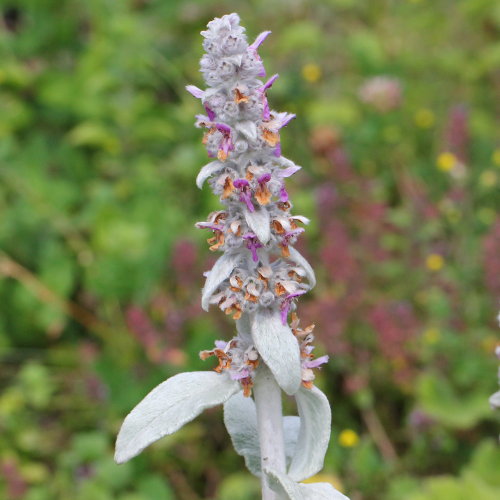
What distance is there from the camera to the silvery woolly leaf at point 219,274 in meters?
1.18

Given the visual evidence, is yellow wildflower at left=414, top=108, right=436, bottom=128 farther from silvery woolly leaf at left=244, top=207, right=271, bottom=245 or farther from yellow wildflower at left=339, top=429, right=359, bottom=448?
silvery woolly leaf at left=244, top=207, right=271, bottom=245

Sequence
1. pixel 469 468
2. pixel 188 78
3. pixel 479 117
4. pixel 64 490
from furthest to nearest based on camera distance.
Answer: pixel 188 78 → pixel 479 117 → pixel 64 490 → pixel 469 468

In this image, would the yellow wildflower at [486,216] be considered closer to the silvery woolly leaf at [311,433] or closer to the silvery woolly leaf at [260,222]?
the silvery woolly leaf at [311,433]

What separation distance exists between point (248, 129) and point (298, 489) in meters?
0.56

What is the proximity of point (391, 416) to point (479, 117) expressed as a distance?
1.98 m

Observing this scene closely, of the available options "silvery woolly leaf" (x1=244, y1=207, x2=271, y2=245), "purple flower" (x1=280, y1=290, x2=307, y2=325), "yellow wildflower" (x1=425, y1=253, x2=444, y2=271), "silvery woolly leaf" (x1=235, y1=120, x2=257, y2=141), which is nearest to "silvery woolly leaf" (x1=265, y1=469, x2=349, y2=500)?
"purple flower" (x1=280, y1=290, x2=307, y2=325)

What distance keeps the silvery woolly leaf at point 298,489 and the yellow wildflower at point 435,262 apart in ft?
7.08

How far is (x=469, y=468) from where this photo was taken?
2.68 meters

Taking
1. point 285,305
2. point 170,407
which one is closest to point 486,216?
point 285,305

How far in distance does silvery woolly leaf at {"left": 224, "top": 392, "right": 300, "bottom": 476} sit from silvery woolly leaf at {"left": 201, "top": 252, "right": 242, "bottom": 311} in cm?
31

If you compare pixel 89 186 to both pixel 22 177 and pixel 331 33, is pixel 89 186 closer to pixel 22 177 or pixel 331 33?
pixel 22 177

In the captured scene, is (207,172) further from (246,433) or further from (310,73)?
(310,73)

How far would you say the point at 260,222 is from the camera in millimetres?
1151

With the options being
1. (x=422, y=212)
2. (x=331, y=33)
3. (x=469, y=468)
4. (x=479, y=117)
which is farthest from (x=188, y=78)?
(x=469, y=468)
